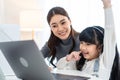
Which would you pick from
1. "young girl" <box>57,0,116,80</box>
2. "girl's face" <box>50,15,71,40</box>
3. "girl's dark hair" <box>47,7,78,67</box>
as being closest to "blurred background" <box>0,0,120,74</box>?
"girl's dark hair" <box>47,7,78,67</box>

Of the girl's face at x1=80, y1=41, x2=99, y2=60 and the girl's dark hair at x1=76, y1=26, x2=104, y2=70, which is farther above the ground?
the girl's dark hair at x1=76, y1=26, x2=104, y2=70

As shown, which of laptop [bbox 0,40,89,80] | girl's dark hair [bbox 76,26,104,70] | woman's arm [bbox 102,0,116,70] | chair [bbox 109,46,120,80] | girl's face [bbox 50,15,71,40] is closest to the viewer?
laptop [bbox 0,40,89,80]

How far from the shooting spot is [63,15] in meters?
1.95

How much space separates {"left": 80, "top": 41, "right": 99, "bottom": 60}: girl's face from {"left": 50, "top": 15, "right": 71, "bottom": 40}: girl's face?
46 centimetres

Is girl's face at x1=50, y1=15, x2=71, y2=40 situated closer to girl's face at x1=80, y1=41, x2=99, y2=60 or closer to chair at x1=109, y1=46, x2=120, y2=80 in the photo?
girl's face at x1=80, y1=41, x2=99, y2=60

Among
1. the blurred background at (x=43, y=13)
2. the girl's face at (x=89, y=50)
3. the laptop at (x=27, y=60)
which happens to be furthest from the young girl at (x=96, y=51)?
the blurred background at (x=43, y=13)

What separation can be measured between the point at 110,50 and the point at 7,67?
625 millimetres

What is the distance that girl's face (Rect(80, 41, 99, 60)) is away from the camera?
144cm

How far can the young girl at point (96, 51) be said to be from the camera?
107 cm

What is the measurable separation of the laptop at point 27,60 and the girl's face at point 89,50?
0.36 m

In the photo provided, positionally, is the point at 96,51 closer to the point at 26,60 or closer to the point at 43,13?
the point at 26,60

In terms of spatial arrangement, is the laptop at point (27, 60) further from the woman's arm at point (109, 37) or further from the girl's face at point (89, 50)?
the girl's face at point (89, 50)

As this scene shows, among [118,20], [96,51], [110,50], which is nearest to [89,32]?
[96,51]

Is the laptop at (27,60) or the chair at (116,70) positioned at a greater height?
the laptop at (27,60)
